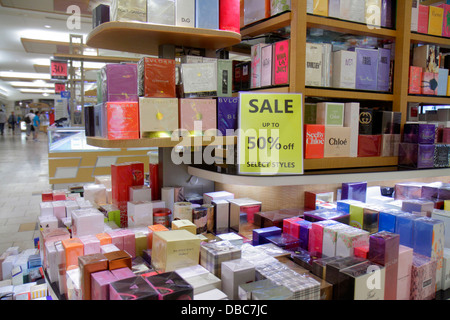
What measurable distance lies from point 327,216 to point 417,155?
0.93 metres

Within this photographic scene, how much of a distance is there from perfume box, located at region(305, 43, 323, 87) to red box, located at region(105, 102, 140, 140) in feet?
3.95

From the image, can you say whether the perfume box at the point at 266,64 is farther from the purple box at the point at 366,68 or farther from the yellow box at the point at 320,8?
the purple box at the point at 366,68

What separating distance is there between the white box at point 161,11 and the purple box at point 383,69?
166 cm

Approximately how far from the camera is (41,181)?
8320mm

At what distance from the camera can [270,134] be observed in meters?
2.02

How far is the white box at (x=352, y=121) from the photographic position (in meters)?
2.38

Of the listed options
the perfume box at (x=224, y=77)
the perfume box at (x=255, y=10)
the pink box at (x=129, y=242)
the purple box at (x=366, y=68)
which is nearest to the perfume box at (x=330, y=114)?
the purple box at (x=366, y=68)

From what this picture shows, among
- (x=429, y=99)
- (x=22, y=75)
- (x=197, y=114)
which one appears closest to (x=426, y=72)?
(x=429, y=99)

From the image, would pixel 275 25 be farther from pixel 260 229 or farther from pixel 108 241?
pixel 108 241

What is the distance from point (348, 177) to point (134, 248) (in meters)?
1.45

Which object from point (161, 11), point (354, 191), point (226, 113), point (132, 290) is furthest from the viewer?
point (354, 191)

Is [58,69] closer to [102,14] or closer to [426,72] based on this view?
[102,14]

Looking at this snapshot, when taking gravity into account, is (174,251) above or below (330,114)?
below

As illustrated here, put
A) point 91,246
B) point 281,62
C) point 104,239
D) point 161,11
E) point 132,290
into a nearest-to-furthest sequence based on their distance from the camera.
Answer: point 132,290 → point 91,246 → point 104,239 → point 161,11 → point 281,62
